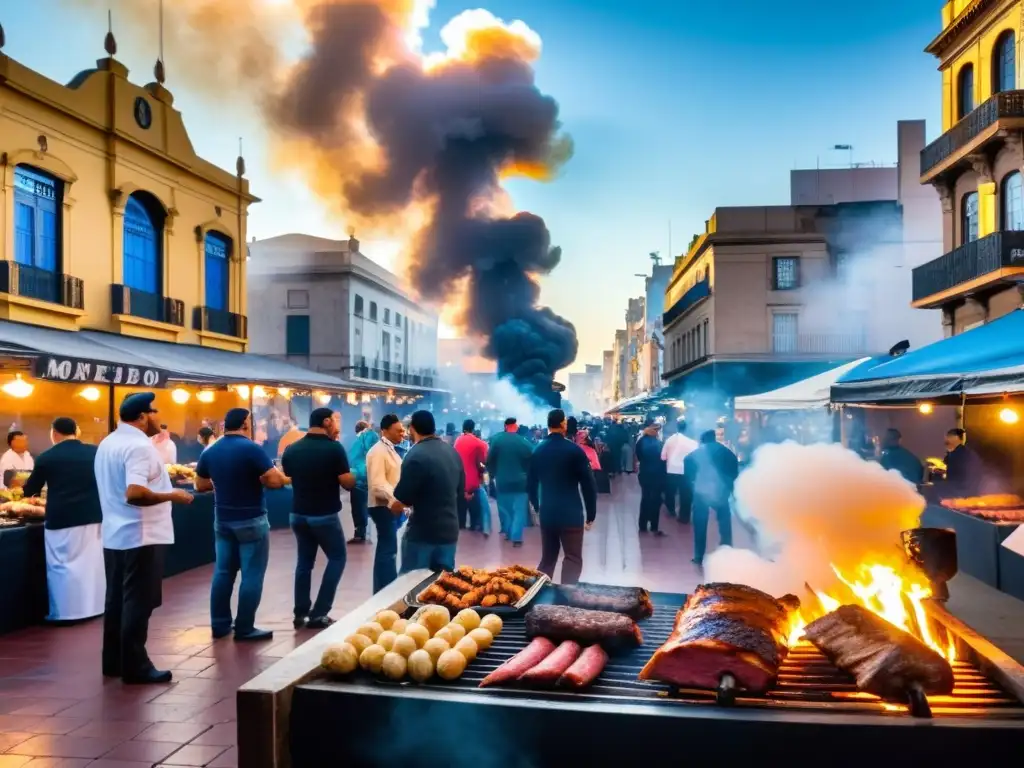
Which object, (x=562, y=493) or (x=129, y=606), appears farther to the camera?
(x=562, y=493)

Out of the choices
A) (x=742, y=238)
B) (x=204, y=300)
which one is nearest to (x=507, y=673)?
(x=204, y=300)

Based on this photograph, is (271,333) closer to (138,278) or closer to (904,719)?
(138,278)

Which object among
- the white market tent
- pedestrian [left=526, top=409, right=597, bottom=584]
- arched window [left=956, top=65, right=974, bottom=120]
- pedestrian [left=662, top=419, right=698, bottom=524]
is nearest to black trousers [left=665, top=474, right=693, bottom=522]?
pedestrian [left=662, top=419, right=698, bottom=524]

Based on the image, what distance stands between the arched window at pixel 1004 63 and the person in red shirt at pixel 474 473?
1606cm

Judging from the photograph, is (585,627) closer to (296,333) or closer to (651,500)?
(651,500)

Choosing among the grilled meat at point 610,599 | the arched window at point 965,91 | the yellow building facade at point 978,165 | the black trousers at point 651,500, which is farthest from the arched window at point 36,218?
the arched window at point 965,91

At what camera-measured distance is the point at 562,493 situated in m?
7.45

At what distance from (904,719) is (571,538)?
4.63 m

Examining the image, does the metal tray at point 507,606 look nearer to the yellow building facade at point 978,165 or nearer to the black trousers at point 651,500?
the black trousers at point 651,500

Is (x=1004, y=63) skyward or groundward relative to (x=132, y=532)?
skyward

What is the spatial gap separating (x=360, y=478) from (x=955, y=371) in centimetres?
740

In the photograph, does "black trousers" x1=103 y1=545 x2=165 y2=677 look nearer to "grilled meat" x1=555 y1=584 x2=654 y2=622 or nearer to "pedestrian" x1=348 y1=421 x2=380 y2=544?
"grilled meat" x1=555 y1=584 x2=654 y2=622

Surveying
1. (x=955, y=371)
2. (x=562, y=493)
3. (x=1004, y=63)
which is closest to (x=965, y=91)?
(x=1004, y=63)

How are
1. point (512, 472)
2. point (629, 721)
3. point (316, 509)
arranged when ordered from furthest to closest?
point (512, 472) < point (316, 509) < point (629, 721)
